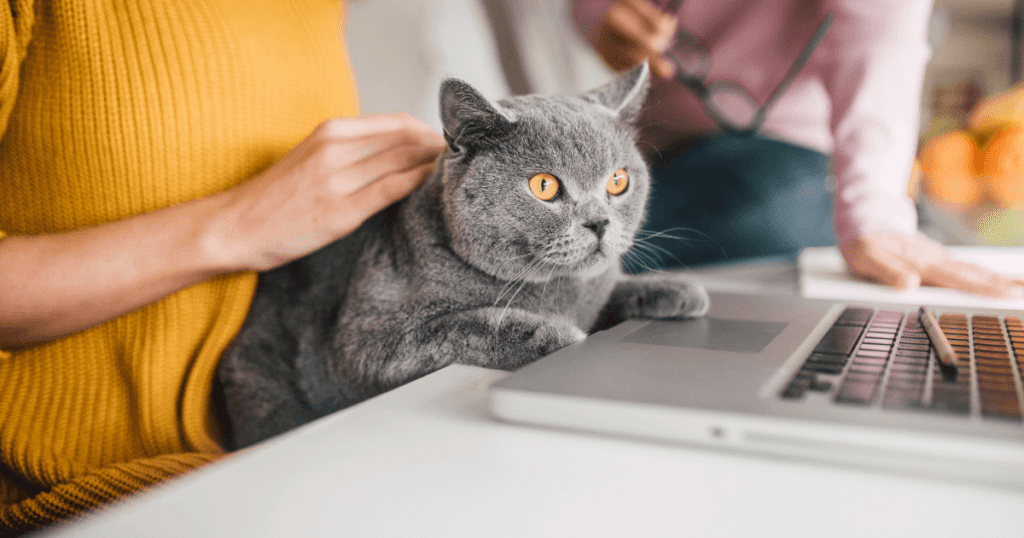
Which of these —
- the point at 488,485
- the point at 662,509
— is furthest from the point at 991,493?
the point at 488,485

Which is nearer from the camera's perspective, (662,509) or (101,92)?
(662,509)

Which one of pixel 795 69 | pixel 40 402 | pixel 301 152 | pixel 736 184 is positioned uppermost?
pixel 795 69

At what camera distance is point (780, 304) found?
779 mm

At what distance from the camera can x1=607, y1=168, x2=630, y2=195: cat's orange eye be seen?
2.48 feet

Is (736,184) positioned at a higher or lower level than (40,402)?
higher

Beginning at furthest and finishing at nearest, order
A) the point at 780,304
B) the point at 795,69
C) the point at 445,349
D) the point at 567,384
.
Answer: the point at 795,69, the point at 780,304, the point at 445,349, the point at 567,384

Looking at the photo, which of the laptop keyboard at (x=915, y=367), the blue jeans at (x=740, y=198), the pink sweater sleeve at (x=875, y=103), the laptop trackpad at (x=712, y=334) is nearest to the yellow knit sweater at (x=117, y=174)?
the laptop trackpad at (x=712, y=334)

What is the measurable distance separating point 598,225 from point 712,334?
0.18 meters

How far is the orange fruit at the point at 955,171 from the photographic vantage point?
1.49 metres

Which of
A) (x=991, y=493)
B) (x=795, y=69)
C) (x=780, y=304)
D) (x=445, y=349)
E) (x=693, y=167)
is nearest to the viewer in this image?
(x=991, y=493)

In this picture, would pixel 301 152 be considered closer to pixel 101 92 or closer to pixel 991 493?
pixel 101 92

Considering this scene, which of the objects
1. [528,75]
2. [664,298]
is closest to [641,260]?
[664,298]

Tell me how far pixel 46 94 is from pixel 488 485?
714 millimetres

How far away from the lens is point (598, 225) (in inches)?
27.4
